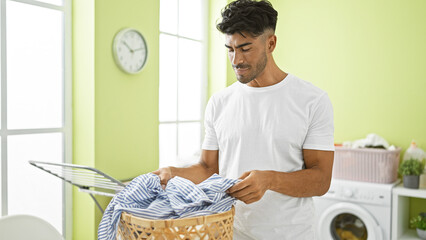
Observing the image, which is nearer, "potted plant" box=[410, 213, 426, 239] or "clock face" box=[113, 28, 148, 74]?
"clock face" box=[113, 28, 148, 74]

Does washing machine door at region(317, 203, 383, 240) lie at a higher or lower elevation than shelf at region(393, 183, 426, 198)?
lower

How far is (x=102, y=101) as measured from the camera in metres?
2.53

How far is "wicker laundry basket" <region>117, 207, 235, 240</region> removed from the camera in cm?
98

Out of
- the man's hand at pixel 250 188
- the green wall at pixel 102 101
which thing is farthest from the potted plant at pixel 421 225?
the man's hand at pixel 250 188

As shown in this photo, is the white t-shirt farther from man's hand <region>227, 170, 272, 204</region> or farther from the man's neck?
man's hand <region>227, 170, 272, 204</region>

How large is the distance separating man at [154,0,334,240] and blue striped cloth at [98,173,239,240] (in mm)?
129

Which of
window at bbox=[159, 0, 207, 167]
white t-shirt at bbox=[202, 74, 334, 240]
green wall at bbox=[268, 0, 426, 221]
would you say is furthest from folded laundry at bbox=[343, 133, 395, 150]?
white t-shirt at bbox=[202, 74, 334, 240]

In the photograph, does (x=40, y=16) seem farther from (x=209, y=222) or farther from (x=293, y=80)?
(x=209, y=222)

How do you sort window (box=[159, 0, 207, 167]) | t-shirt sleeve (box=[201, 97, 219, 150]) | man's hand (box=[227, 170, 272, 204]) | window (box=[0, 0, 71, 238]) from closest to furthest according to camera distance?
man's hand (box=[227, 170, 272, 204])
t-shirt sleeve (box=[201, 97, 219, 150])
window (box=[0, 0, 71, 238])
window (box=[159, 0, 207, 167])

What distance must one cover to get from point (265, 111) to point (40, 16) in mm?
1570

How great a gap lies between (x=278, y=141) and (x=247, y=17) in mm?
401

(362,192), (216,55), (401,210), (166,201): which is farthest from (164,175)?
(216,55)

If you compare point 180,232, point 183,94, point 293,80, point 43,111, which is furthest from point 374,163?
point 180,232

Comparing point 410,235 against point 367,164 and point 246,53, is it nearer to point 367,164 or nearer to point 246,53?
point 367,164
